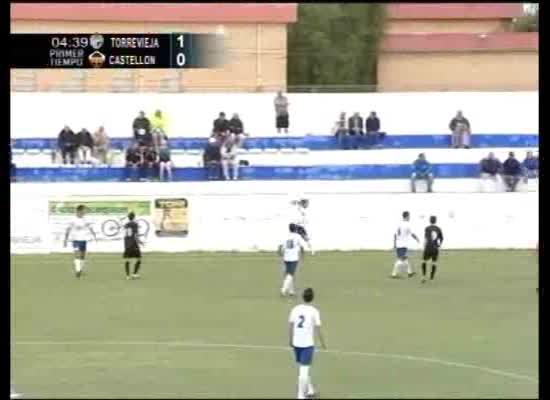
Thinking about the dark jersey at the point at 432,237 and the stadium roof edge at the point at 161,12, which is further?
the stadium roof edge at the point at 161,12

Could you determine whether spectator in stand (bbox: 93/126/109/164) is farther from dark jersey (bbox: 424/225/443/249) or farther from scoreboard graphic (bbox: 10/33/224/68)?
scoreboard graphic (bbox: 10/33/224/68)

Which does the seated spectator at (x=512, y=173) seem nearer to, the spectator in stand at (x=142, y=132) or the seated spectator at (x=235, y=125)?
the seated spectator at (x=235, y=125)

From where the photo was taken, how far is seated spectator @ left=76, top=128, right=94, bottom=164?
3525cm

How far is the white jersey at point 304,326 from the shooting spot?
13703 millimetres

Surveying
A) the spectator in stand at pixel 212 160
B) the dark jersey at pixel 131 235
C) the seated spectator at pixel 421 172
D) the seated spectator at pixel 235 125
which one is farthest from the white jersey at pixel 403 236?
the seated spectator at pixel 235 125

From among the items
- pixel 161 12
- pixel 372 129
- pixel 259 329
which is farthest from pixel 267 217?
pixel 259 329

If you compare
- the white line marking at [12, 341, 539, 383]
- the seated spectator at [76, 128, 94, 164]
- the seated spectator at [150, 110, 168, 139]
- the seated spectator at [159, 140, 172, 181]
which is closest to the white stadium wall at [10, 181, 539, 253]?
the seated spectator at [159, 140, 172, 181]

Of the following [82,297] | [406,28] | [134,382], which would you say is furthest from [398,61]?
[134,382]

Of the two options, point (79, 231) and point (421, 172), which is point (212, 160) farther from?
point (79, 231)

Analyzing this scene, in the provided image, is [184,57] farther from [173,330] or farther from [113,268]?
[113,268]

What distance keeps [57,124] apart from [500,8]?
2057cm

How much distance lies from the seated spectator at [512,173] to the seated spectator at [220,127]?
833 cm

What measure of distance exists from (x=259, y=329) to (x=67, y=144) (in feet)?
57.8
